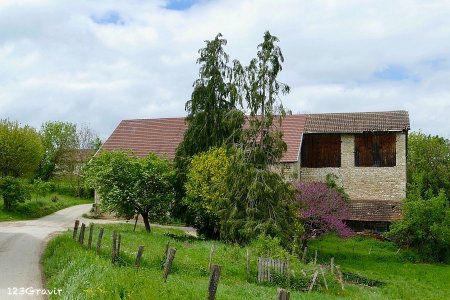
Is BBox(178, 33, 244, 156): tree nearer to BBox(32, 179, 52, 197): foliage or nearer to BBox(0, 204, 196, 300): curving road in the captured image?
BBox(0, 204, 196, 300): curving road

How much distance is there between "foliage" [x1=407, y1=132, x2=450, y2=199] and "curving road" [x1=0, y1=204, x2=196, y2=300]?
73.7ft

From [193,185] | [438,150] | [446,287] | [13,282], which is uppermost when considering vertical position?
[438,150]

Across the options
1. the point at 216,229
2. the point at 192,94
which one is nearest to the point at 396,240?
the point at 216,229

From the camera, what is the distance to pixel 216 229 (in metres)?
30.7

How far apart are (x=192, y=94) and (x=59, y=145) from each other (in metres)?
33.8

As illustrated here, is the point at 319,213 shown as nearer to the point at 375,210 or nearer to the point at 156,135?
the point at 375,210

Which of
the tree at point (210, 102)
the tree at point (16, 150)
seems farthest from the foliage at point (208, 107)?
the tree at point (16, 150)

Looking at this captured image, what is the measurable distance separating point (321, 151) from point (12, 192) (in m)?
24.9

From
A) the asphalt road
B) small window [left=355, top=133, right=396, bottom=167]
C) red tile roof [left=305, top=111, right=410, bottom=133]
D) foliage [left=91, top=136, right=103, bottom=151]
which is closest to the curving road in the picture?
the asphalt road

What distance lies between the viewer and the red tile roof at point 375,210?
39.9 metres

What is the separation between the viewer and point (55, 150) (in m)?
61.8

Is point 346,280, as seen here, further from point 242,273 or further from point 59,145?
point 59,145

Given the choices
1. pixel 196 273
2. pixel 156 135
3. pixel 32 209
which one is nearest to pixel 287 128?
pixel 156 135

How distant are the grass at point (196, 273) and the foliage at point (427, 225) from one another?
1.58 meters
